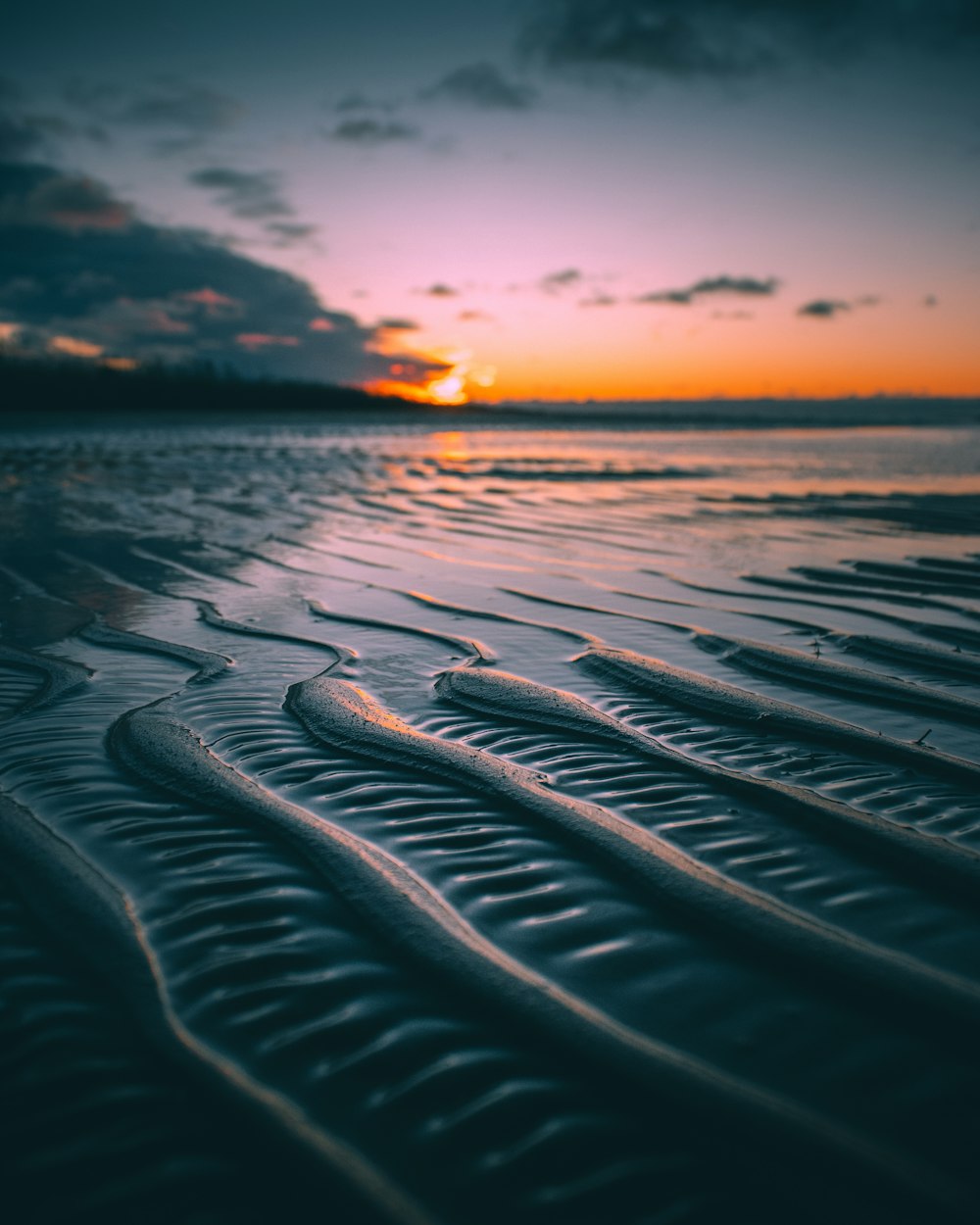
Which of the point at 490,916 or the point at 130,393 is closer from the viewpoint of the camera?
the point at 490,916

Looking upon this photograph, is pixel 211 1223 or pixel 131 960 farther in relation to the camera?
pixel 131 960

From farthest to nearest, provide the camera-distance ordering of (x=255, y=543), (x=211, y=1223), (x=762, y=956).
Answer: (x=255, y=543)
(x=762, y=956)
(x=211, y=1223)

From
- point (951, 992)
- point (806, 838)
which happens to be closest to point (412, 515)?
point (806, 838)

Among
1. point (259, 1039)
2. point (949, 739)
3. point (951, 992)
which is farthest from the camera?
point (949, 739)

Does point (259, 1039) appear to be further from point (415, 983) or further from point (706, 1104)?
point (706, 1104)

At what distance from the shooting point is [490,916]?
181 cm

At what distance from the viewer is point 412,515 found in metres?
9.34

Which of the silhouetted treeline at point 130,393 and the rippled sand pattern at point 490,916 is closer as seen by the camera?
the rippled sand pattern at point 490,916

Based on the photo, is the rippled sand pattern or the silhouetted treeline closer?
the rippled sand pattern

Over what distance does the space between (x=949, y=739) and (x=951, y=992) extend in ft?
5.13

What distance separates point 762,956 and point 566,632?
2.77 meters

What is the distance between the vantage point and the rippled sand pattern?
1205 millimetres

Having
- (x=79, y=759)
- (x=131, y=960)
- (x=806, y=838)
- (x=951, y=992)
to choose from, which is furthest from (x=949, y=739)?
(x=79, y=759)

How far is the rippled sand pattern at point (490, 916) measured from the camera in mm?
1205
